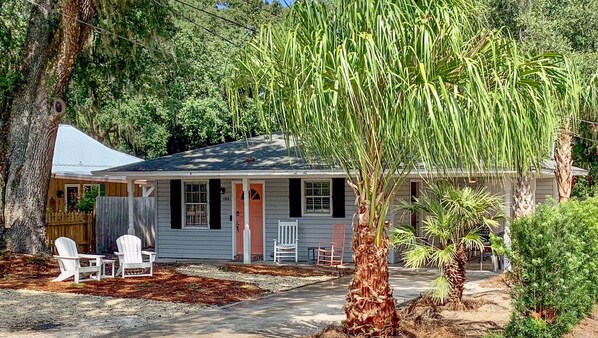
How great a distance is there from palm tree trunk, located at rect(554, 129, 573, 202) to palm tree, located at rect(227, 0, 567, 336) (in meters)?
11.0

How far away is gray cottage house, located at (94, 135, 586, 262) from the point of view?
1786 centimetres

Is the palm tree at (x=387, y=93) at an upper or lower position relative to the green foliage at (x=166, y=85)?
lower

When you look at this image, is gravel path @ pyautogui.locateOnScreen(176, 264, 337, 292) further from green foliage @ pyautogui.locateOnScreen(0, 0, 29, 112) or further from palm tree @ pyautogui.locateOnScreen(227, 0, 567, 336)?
palm tree @ pyautogui.locateOnScreen(227, 0, 567, 336)

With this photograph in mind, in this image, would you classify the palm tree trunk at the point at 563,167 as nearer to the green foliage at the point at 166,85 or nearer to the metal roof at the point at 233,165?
the metal roof at the point at 233,165

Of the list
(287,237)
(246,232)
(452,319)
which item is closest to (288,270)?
(246,232)

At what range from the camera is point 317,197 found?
1836 cm

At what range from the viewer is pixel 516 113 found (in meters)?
6.77

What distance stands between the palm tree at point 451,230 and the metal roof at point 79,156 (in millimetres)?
15314

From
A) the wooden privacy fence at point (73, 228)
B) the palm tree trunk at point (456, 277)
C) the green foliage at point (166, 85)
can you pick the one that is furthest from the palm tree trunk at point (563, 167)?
the wooden privacy fence at point (73, 228)

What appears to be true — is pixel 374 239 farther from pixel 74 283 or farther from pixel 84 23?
pixel 84 23

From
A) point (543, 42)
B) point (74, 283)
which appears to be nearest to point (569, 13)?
point (543, 42)

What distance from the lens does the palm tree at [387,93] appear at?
6730 millimetres

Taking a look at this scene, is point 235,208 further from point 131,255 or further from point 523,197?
point 523,197

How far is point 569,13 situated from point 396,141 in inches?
798
